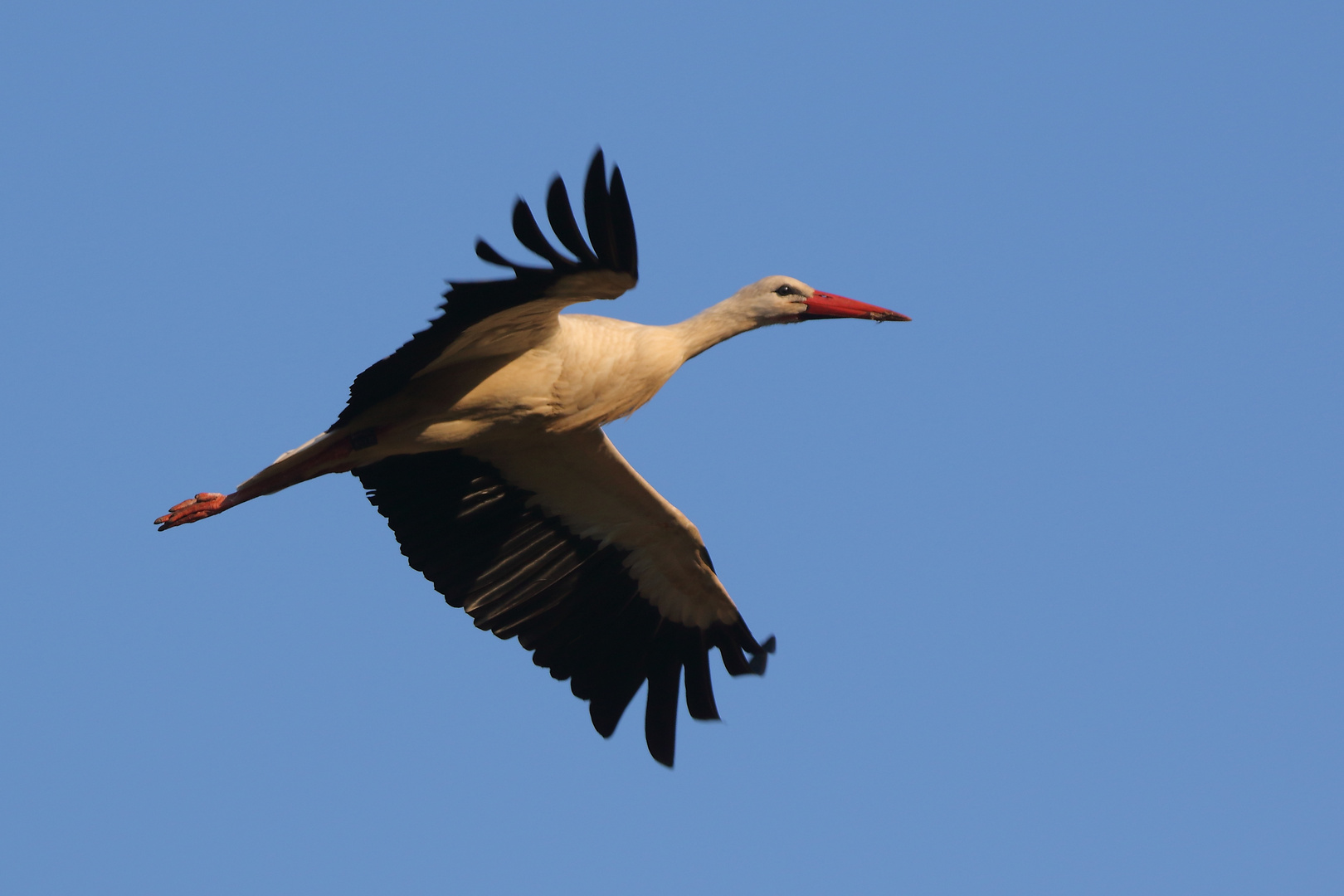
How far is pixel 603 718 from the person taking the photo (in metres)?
10.6

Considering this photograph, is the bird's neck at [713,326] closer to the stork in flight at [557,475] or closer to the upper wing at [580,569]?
the stork in flight at [557,475]

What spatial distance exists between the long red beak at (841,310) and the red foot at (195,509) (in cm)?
364

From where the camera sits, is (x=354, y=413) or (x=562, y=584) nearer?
(x=354, y=413)

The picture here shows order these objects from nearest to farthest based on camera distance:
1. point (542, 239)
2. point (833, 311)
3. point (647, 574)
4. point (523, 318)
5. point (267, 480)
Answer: point (542, 239), point (523, 318), point (267, 480), point (833, 311), point (647, 574)

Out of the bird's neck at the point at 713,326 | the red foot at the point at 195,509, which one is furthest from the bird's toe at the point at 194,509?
the bird's neck at the point at 713,326

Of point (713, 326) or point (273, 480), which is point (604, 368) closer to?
point (713, 326)

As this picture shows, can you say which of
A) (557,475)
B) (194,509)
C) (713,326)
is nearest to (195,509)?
(194,509)

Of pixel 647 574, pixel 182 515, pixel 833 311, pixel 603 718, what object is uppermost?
pixel 833 311

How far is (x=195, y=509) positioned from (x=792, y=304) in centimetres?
376

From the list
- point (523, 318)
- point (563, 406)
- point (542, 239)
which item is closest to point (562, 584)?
point (563, 406)

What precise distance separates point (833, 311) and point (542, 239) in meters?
2.80

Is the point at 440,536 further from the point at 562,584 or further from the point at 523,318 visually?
the point at 523,318

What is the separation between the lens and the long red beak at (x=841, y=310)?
33.0 feet

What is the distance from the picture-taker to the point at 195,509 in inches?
391
